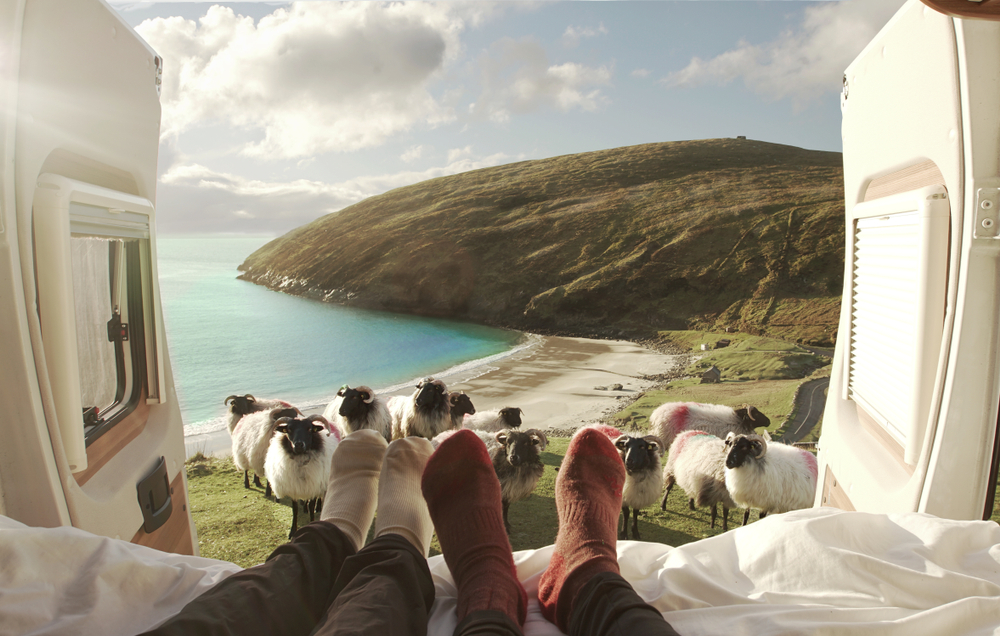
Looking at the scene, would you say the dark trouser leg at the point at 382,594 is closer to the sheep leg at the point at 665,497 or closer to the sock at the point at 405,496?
the sock at the point at 405,496

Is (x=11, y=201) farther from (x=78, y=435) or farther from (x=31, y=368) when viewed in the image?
(x=78, y=435)

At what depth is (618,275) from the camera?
1783 centimetres

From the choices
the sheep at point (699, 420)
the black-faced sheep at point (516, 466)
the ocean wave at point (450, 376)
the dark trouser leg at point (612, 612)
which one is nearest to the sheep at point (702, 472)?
the sheep at point (699, 420)

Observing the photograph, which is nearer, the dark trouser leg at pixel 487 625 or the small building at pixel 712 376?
the dark trouser leg at pixel 487 625

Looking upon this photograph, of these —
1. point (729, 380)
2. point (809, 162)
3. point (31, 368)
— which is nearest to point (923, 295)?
point (31, 368)

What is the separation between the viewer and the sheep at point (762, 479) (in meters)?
2.47

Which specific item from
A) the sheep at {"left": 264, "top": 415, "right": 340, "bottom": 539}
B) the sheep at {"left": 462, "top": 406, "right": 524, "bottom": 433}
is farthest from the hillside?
the sheep at {"left": 264, "top": 415, "right": 340, "bottom": 539}

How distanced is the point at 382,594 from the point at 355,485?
0.92 m

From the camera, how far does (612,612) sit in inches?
32.2

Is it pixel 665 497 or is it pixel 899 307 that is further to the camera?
pixel 665 497

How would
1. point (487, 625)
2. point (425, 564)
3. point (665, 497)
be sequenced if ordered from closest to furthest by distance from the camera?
1. point (487, 625)
2. point (425, 564)
3. point (665, 497)

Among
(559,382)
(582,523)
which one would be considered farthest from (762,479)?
(559,382)

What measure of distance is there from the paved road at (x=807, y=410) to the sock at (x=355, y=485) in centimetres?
411

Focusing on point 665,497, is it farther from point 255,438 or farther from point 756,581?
point 255,438
